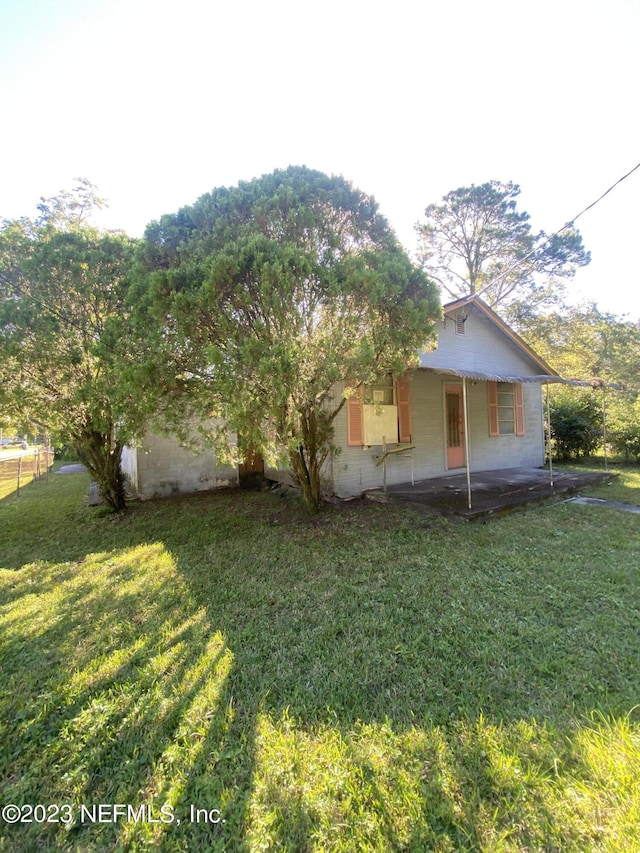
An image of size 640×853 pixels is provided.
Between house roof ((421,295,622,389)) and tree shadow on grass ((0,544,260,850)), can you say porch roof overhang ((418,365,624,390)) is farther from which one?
tree shadow on grass ((0,544,260,850))

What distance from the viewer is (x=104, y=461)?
727cm

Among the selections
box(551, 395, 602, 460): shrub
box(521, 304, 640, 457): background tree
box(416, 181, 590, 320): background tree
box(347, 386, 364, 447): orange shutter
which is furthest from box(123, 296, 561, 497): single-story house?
box(416, 181, 590, 320): background tree

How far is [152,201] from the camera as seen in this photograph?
7.07 m

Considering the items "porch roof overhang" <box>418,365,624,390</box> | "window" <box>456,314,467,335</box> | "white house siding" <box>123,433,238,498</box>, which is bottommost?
"white house siding" <box>123,433,238,498</box>

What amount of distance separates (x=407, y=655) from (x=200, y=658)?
4.80 ft

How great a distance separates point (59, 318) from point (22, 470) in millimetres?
10600

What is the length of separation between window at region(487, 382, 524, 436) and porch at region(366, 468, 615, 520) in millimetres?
1677

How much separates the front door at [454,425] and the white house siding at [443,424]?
22cm

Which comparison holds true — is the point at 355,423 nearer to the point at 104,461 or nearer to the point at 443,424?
the point at 443,424

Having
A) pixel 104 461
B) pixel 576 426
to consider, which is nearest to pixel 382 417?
pixel 104 461

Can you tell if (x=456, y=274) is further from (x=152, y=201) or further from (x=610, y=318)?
(x=152, y=201)

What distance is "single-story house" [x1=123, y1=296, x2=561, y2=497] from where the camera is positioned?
25.0ft

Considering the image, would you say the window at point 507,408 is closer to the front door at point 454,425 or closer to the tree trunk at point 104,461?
the front door at point 454,425

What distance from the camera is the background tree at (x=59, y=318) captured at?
18.4ft
